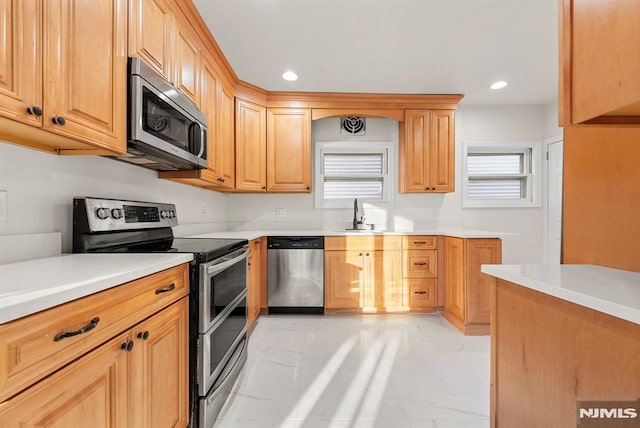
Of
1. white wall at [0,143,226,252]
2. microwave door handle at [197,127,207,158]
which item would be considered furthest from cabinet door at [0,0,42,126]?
microwave door handle at [197,127,207,158]

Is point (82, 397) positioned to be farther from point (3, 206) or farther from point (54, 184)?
point (54, 184)

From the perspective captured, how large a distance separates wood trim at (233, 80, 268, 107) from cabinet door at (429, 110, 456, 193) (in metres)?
1.93

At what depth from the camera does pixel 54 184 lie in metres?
1.35

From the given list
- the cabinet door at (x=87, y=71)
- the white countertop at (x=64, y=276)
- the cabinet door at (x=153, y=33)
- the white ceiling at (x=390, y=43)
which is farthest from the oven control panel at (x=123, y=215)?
the white ceiling at (x=390, y=43)

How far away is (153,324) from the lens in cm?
111

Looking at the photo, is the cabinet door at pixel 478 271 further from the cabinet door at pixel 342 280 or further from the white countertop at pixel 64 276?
the white countertop at pixel 64 276

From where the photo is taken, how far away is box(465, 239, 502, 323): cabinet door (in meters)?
2.70

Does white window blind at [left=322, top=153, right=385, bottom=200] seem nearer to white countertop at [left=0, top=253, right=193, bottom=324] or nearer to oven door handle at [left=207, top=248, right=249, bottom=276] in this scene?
oven door handle at [left=207, top=248, right=249, bottom=276]

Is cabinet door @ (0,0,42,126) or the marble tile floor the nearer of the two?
cabinet door @ (0,0,42,126)

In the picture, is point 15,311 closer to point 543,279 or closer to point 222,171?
point 543,279

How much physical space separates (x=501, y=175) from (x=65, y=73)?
13.9 ft

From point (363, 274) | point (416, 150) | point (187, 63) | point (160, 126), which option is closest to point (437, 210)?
point (416, 150)

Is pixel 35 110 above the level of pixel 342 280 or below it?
above

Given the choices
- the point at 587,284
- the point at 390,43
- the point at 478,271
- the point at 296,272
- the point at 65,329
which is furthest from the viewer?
the point at 296,272
